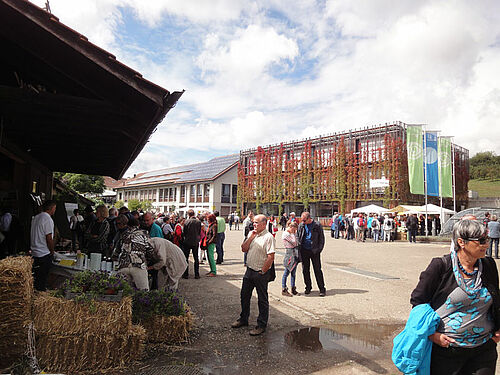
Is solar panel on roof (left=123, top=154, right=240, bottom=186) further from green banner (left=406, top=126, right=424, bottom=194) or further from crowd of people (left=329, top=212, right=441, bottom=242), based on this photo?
green banner (left=406, top=126, right=424, bottom=194)

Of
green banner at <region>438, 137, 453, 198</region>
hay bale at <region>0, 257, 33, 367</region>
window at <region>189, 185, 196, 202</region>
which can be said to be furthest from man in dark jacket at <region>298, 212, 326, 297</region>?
window at <region>189, 185, 196, 202</region>

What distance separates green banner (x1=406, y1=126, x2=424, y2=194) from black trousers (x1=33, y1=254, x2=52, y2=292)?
2633 centimetres

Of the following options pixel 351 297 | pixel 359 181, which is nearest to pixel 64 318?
pixel 351 297

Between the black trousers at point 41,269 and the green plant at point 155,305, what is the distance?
1604 millimetres

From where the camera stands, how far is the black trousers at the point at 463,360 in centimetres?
231

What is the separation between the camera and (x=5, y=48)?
442 cm

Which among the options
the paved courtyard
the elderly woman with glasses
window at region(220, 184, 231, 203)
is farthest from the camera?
window at region(220, 184, 231, 203)

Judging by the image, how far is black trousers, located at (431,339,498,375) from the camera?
2.31 m

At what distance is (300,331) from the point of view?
5.22 metres

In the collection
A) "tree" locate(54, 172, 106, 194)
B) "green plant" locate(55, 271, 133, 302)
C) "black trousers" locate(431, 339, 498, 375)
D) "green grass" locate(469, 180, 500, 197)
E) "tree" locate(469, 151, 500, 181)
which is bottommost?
"black trousers" locate(431, 339, 498, 375)

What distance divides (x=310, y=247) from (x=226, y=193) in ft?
139

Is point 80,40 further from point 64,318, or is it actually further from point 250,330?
point 250,330

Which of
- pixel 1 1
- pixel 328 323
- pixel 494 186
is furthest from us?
pixel 494 186

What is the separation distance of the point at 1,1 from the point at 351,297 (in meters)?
7.15
